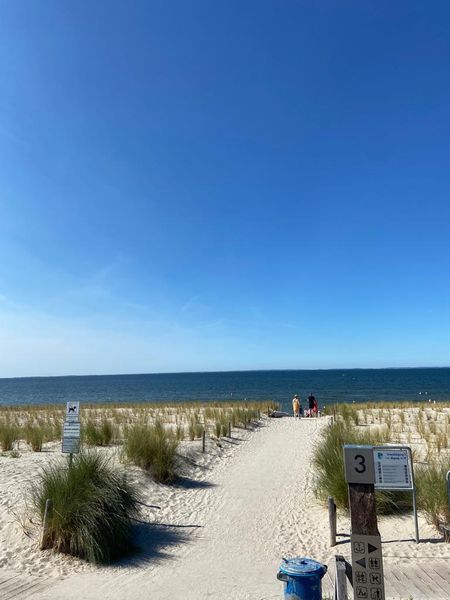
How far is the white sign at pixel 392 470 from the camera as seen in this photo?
20.4 ft

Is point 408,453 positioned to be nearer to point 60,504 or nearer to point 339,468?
point 339,468

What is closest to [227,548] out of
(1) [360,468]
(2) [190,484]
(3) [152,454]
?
(1) [360,468]

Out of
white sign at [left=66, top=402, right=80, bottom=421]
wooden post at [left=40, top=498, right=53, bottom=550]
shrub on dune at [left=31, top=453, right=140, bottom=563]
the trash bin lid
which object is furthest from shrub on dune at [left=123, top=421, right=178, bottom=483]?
the trash bin lid

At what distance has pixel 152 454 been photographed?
10383 mm

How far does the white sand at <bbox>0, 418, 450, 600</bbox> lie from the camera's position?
210 inches

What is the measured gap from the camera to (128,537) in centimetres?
651

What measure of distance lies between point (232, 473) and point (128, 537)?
5583 mm

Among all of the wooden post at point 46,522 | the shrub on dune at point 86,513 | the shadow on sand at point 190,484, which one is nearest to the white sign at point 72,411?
the shrub on dune at point 86,513

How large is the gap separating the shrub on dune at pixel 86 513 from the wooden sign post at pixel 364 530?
3814 millimetres

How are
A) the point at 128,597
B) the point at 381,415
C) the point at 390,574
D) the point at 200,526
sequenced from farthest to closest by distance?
the point at 381,415
the point at 200,526
the point at 390,574
the point at 128,597

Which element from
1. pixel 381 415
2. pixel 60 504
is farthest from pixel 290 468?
pixel 381 415

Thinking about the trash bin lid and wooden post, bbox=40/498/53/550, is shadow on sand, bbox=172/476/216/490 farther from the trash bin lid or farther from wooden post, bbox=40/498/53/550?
the trash bin lid

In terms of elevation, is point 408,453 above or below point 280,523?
above

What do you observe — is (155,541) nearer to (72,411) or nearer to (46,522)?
(46,522)
